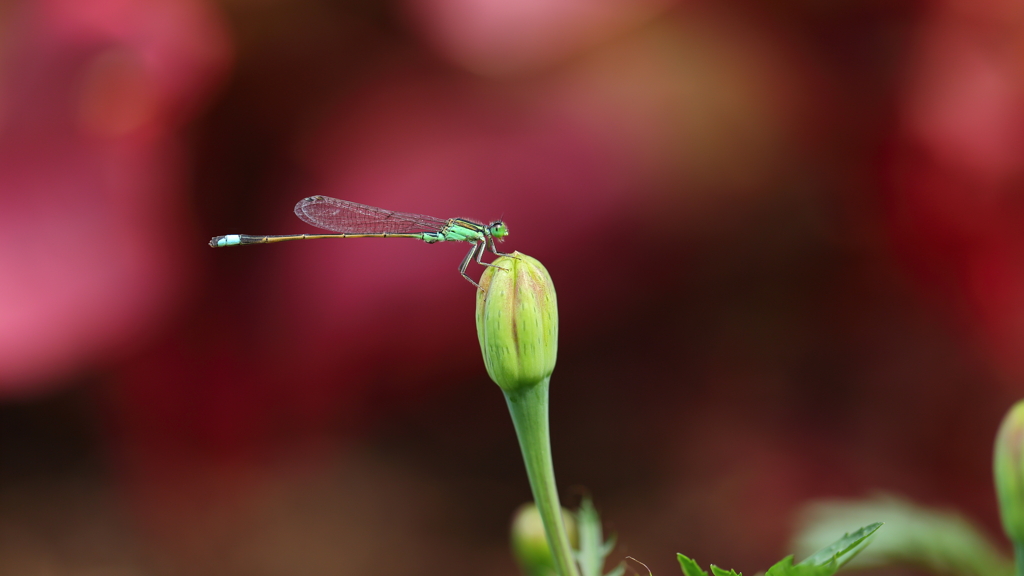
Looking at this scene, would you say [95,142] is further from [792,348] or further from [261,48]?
[792,348]

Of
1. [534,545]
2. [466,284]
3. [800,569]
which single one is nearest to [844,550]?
[800,569]

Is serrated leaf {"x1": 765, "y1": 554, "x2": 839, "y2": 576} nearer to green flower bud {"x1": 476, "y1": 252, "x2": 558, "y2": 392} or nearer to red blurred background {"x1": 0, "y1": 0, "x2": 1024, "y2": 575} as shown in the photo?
green flower bud {"x1": 476, "y1": 252, "x2": 558, "y2": 392}

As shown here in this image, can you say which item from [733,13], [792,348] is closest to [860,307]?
[792,348]

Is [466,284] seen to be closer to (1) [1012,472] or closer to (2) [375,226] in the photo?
(2) [375,226]

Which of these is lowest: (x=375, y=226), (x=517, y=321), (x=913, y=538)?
(x=913, y=538)

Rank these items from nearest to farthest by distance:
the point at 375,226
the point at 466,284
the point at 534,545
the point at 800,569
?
the point at 800,569
the point at 534,545
the point at 375,226
the point at 466,284

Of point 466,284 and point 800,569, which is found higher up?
point 466,284

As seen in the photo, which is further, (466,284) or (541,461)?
(466,284)

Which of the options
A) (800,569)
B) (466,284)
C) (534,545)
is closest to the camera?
(800,569)
